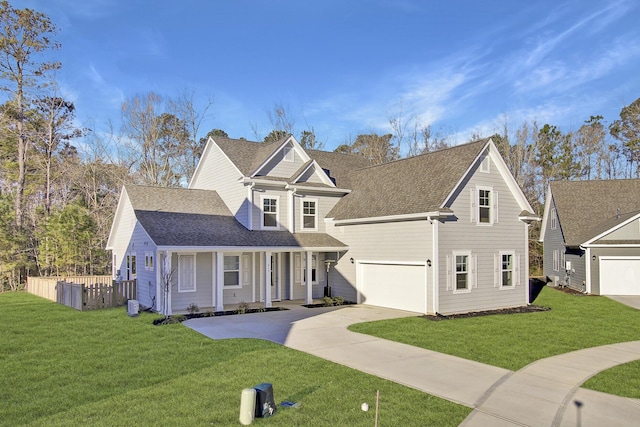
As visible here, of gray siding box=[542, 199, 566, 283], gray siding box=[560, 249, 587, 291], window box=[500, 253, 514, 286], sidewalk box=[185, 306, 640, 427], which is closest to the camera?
sidewalk box=[185, 306, 640, 427]

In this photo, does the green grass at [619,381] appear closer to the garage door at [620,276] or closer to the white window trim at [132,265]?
the garage door at [620,276]

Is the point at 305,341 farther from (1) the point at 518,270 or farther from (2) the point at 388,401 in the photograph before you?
(1) the point at 518,270

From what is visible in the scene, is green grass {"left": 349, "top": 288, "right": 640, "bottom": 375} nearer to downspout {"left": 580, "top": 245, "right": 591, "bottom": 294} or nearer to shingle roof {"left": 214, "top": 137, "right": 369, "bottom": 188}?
downspout {"left": 580, "top": 245, "right": 591, "bottom": 294}

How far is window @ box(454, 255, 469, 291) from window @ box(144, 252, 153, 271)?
11.4 m

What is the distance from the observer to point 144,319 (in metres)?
15.4

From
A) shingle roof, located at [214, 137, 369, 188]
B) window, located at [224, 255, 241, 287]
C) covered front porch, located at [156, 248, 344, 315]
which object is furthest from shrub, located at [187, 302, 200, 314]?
shingle roof, located at [214, 137, 369, 188]

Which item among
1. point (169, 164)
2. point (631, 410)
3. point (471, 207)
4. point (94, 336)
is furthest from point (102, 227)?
point (631, 410)

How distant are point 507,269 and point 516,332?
606cm

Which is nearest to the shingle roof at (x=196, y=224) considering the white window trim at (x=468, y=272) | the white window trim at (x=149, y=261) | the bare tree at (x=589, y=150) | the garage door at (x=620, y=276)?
the white window trim at (x=149, y=261)

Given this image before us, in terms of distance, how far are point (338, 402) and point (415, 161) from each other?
1466 cm

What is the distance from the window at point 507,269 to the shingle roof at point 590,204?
872 cm

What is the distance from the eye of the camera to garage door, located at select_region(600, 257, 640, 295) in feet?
77.3

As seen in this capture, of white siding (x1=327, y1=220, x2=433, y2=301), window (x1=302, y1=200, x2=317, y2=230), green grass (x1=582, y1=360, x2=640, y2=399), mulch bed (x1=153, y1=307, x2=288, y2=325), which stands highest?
window (x1=302, y1=200, x2=317, y2=230)

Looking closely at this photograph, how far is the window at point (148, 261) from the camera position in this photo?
59.2 feet
